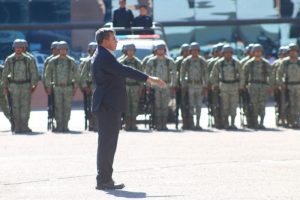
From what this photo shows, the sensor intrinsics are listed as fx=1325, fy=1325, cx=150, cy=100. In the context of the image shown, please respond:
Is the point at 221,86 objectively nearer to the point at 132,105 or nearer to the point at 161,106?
the point at 161,106

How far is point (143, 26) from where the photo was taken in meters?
28.0

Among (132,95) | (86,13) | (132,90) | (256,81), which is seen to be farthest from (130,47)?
(86,13)

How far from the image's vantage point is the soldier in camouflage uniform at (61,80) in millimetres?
25500

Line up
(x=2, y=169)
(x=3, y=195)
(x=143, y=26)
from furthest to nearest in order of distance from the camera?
(x=143, y=26)
(x=2, y=169)
(x=3, y=195)

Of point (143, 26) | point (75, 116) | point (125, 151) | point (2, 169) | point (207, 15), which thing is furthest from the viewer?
point (207, 15)

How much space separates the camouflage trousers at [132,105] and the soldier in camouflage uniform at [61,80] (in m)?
1.10

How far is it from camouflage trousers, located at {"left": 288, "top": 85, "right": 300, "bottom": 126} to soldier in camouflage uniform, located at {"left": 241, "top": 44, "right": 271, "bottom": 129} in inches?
19.7

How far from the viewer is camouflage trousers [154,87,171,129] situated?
25.8 meters

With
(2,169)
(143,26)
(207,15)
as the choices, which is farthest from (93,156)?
(207,15)

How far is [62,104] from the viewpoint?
25703 mm

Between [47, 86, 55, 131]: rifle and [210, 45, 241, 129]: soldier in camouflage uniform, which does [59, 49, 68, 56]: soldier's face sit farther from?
[210, 45, 241, 129]: soldier in camouflage uniform

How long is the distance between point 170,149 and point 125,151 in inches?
30.1

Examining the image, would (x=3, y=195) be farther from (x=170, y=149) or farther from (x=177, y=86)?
(x=177, y=86)

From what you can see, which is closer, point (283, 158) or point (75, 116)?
point (283, 158)
